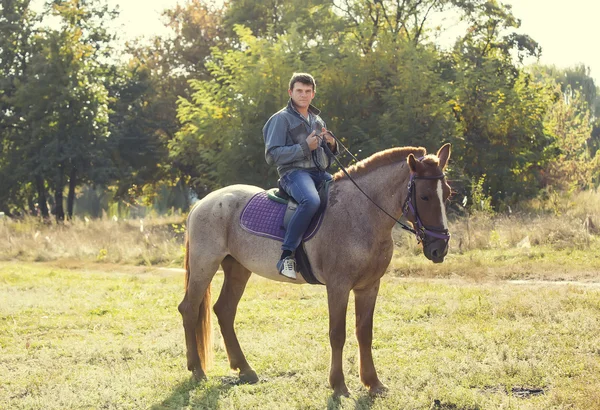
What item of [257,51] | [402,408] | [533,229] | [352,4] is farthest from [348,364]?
[352,4]

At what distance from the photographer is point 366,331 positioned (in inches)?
264

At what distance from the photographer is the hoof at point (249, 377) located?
23.4ft

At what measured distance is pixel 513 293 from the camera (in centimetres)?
1102

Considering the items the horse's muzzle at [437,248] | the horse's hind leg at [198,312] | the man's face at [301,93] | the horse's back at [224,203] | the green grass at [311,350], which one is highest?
the man's face at [301,93]

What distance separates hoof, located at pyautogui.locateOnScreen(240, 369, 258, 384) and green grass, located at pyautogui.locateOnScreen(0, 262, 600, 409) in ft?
0.42

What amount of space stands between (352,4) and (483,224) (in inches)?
569

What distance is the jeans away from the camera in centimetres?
652

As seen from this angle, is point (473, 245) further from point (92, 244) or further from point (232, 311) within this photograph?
point (92, 244)

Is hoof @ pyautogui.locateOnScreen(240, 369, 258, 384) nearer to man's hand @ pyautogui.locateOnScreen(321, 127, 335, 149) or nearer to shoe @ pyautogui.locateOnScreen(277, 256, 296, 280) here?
shoe @ pyautogui.locateOnScreen(277, 256, 296, 280)

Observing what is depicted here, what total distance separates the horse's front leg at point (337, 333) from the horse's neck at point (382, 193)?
0.72 metres

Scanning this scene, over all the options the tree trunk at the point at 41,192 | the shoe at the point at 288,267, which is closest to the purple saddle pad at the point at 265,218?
the shoe at the point at 288,267

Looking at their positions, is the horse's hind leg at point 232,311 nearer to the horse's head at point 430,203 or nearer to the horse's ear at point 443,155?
the horse's head at point 430,203

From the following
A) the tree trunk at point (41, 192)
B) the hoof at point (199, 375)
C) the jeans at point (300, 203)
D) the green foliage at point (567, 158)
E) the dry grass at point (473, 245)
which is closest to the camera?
the jeans at point (300, 203)

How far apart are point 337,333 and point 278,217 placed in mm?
1260
